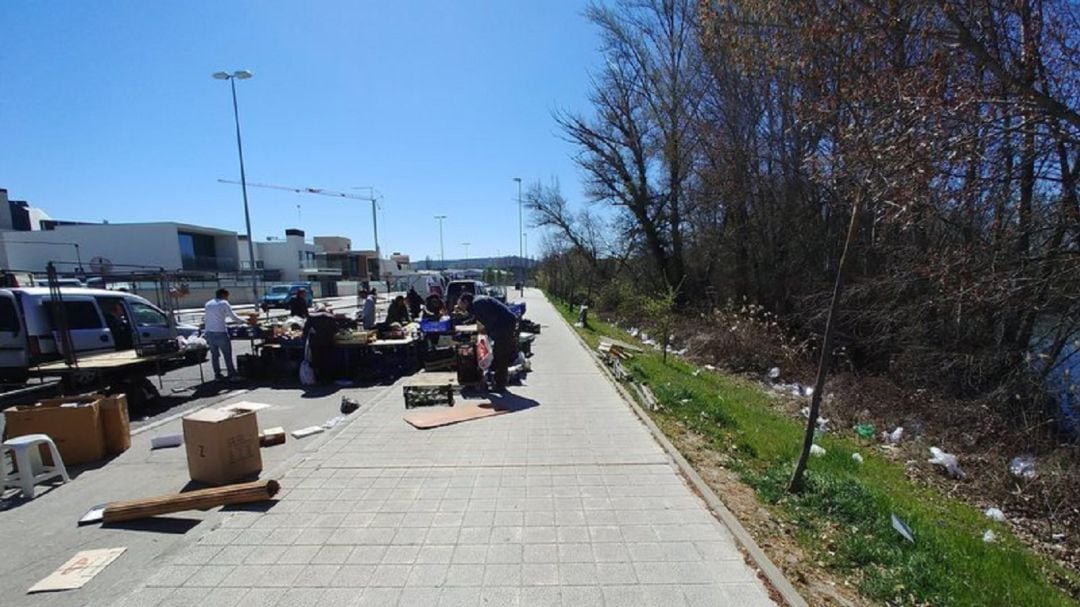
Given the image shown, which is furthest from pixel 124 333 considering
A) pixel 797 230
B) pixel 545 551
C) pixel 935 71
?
pixel 797 230

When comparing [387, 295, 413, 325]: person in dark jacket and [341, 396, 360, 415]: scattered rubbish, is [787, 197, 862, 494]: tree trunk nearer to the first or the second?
[341, 396, 360, 415]: scattered rubbish

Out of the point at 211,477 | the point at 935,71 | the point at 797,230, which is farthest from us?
the point at 797,230

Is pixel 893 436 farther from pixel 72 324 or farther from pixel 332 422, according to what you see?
pixel 72 324

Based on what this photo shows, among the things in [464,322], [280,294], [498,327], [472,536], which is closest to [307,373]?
[498,327]

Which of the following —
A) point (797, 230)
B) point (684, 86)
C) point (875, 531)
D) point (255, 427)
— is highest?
point (684, 86)

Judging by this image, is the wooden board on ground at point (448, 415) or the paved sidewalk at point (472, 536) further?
the wooden board on ground at point (448, 415)

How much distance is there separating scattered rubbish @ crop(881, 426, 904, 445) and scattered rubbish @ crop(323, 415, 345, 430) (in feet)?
29.5

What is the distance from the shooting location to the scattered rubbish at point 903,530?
159 inches

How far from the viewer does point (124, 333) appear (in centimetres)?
1100

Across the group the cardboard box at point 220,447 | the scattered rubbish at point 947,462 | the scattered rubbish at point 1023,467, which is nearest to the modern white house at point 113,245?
the cardboard box at point 220,447

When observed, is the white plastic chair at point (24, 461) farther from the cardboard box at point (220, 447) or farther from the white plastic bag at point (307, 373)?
the white plastic bag at point (307, 373)

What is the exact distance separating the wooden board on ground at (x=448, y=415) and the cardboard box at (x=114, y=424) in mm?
3603

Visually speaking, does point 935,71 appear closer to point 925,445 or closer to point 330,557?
point 925,445

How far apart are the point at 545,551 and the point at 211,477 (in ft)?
13.0
